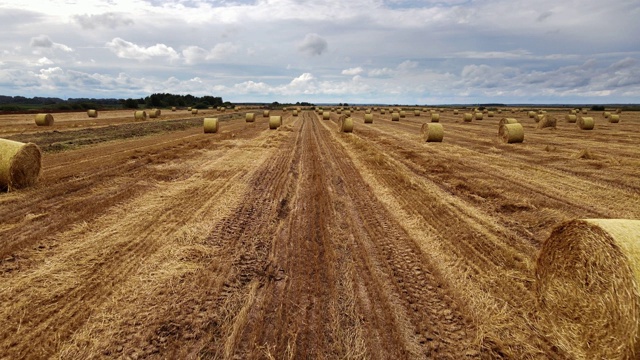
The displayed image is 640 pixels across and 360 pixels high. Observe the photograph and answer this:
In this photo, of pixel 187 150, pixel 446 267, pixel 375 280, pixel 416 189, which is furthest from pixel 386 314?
pixel 187 150

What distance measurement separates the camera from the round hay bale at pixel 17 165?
33.9ft

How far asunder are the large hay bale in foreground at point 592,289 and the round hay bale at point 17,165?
1367 centimetres

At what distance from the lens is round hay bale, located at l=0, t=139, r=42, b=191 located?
10328 millimetres

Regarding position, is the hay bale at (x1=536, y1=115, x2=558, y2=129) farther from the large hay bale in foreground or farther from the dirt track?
the large hay bale in foreground

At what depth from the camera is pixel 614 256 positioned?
13.9 ft

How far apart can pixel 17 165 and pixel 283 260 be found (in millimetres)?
9586

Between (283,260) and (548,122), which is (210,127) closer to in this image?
(283,260)

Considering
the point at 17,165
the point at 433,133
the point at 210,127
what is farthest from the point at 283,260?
the point at 210,127

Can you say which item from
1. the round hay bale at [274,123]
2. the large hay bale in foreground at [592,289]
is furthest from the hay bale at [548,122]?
the large hay bale in foreground at [592,289]

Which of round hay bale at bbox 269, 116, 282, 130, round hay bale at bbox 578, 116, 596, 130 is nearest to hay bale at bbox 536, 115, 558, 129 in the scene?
round hay bale at bbox 578, 116, 596, 130

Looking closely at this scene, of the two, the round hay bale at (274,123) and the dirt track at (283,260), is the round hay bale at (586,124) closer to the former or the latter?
the dirt track at (283,260)

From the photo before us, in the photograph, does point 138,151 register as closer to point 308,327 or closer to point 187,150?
point 187,150

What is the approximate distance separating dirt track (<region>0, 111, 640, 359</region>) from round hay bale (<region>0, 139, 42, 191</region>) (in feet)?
1.92

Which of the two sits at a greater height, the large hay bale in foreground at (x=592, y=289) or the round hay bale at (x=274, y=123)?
the round hay bale at (x=274, y=123)
